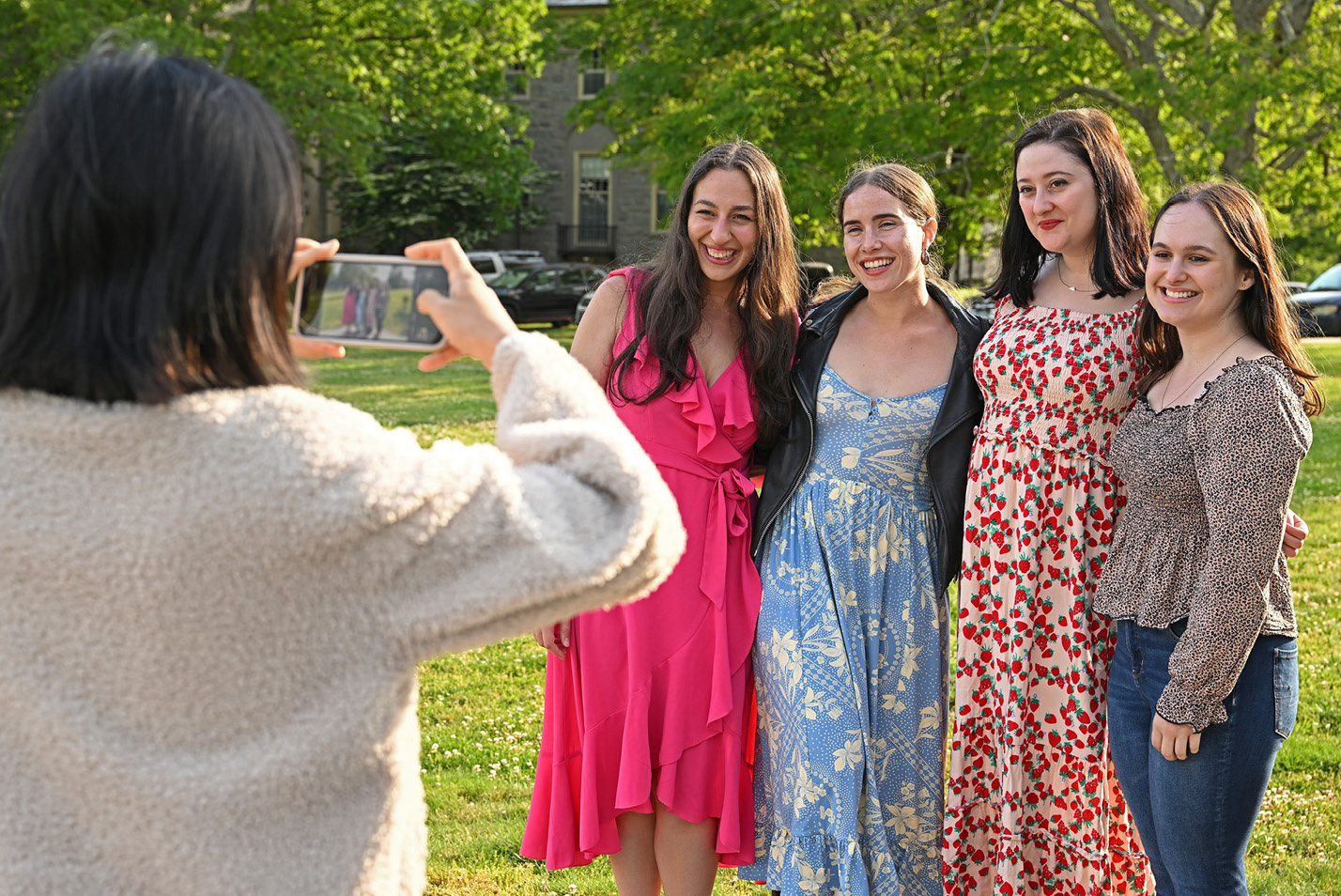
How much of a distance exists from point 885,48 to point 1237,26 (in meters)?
4.81

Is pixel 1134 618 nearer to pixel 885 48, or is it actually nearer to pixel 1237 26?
pixel 885 48

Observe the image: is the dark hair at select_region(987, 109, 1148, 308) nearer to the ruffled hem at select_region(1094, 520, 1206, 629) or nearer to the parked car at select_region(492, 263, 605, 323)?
the ruffled hem at select_region(1094, 520, 1206, 629)

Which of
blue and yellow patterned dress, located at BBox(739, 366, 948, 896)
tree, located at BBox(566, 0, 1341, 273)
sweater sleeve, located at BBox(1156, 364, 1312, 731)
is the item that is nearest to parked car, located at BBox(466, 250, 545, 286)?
tree, located at BBox(566, 0, 1341, 273)

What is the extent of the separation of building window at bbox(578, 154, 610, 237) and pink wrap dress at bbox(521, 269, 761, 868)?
38050 mm

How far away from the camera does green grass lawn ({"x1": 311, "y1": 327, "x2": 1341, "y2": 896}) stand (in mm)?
4273

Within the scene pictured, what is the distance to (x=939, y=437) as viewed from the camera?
3.64 m

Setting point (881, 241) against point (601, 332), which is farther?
point (601, 332)

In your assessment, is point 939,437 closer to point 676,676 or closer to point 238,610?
point 676,676

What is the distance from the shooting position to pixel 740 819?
147 inches

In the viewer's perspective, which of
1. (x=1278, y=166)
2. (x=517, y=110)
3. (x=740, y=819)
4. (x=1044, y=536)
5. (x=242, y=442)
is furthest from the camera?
(x=517, y=110)

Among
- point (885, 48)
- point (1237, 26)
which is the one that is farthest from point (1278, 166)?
point (885, 48)

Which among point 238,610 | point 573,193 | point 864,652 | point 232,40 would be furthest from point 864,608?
point 573,193

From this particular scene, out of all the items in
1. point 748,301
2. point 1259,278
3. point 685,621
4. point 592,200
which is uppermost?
point 592,200

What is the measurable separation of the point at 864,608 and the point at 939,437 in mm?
537
